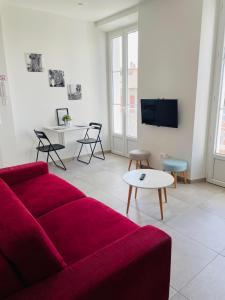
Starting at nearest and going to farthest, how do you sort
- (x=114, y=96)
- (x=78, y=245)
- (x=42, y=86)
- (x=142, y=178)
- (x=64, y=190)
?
(x=78, y=245), (x=64, y=190), (x=142, y=178), (x=42, y=86), (x=114, y=96)

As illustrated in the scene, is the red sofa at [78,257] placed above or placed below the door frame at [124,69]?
below

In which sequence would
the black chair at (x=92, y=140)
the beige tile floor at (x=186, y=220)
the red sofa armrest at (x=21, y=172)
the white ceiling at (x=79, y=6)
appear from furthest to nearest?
the black chair at (x=92, y=140) → the white ceiling at (x=79, y=6) → the red sofa armrest at (x=21, y=172) → the beige tile floor at (x=186, y=220)

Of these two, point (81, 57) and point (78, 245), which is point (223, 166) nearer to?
point (78, 245)

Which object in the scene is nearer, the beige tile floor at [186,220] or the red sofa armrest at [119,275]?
the red sofa armrest at [119,275]

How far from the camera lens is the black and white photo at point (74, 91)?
4.79m

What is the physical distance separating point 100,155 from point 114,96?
4.66 feet

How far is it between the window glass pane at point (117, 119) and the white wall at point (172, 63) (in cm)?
111

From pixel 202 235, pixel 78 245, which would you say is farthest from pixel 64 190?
pixel 202 235

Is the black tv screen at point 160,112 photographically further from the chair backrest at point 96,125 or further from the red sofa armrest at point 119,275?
the red sofa armrest at point 119,275

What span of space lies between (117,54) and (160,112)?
2.02 metres

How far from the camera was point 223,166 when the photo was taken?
11.3 feet

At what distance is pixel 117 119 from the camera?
539 centimetres

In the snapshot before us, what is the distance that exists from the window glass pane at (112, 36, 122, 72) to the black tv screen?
140 centimetres

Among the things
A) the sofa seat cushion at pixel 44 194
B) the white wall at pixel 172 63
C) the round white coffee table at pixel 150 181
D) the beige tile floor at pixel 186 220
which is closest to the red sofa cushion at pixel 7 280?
the sofa seat cushion at pixel 44 194
